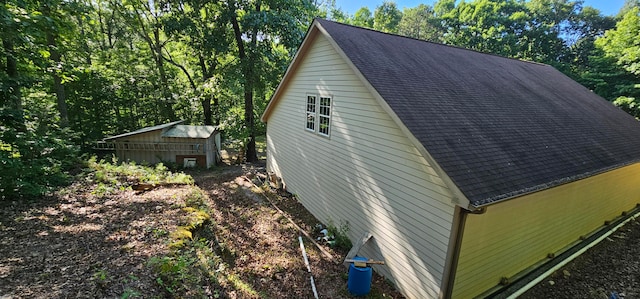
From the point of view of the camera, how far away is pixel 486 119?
6.27 m

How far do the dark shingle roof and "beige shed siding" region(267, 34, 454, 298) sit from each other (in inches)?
17.5

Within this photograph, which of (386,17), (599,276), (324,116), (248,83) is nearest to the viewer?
(599,276)

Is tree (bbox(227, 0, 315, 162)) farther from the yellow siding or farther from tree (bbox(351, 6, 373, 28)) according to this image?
tree (bbox(351, 6, 373, 28))

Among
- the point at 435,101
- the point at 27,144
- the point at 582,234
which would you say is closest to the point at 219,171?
the point at 27,144

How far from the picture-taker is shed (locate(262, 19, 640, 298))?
4.72 meters

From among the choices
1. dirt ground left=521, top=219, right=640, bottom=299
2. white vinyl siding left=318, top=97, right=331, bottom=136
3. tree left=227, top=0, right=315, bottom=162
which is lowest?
dirt ground left=521, top=219, right=640, bottom=299

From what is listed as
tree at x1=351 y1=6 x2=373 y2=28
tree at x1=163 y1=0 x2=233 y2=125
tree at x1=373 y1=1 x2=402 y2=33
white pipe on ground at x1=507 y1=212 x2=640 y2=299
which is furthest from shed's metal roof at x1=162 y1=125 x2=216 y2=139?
tree at x1=373 y1=1 x2=402 y2=33

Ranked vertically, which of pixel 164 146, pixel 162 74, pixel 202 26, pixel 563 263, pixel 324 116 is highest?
pixel 202 26

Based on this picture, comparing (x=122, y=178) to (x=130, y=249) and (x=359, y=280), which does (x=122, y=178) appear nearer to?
(x=130, y=249)

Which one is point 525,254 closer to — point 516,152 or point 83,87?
point 516,152

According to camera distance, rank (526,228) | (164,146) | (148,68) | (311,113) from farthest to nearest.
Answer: (148,68), (164,146), (311,113), (526,228)

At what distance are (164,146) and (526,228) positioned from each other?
52.2 ft

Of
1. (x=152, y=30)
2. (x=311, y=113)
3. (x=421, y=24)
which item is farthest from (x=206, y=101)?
(x=421, y=24)

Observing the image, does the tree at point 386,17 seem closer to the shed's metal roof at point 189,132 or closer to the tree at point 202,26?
the tree at point 202,26
